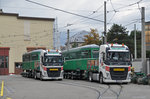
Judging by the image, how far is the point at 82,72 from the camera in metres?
33.1

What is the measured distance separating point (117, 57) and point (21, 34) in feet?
147

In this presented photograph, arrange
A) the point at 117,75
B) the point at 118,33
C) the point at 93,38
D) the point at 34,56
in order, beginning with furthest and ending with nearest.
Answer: the point at 118,33 → the point at 93,38 → the point at 34,56 → the point at 117,75

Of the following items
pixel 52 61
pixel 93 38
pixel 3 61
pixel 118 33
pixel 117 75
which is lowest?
pixel 3 61

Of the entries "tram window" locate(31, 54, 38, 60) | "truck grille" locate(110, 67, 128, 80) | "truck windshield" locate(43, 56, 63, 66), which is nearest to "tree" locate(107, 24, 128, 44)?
"tram window" locate(31, 54, 38, 60)

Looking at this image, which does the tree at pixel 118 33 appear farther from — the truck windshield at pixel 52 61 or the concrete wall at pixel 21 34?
the truck windshield at pixel 52 61

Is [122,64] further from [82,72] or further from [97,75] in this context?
[82,72]

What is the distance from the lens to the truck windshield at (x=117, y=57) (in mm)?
24639

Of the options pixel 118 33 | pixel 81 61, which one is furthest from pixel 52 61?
pixel 118 33

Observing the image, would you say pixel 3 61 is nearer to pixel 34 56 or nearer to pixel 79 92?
pixel 34 56

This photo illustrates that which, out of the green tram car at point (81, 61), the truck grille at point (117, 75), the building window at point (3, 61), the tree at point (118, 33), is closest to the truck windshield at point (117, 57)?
the truck grille at point (117, 75)

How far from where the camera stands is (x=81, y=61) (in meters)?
32.1

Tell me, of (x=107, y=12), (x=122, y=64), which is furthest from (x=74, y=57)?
(x=122, y=64)

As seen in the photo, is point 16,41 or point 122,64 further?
point 16,41

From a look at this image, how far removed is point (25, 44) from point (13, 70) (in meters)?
6.22
